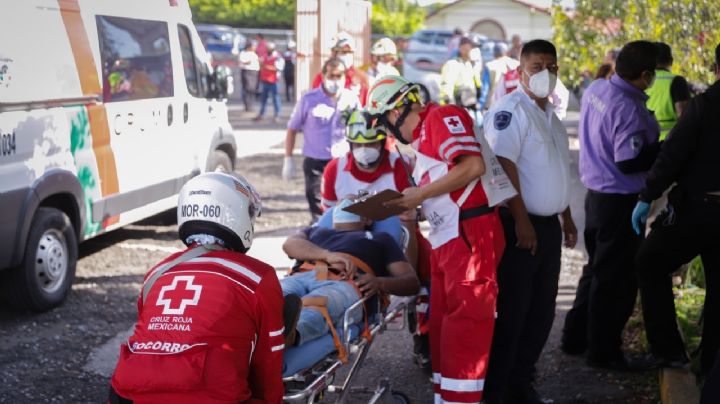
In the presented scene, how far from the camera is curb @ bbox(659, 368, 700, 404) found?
206 inches

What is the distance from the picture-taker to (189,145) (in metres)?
9.84

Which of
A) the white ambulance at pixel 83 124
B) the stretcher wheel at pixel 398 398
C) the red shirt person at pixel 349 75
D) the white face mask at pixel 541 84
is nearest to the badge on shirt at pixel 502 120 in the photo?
the white face mask at pixel 541 84

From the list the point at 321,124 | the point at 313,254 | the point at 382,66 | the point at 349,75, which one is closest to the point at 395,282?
the point at 313,254

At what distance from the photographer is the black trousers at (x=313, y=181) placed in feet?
29.4

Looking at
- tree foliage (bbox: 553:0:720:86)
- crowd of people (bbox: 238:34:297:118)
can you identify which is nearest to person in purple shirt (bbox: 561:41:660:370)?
tree foliage (bbox: 553:0:720:86)

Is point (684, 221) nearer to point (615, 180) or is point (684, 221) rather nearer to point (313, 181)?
point (615, 180)

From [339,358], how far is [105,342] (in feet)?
9.11

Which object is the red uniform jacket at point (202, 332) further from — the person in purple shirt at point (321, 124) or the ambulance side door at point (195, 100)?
the ambulance side door at point (195, 100)

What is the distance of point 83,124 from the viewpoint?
300 inches

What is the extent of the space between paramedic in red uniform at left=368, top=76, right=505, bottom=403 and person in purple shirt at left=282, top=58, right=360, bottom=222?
401cm

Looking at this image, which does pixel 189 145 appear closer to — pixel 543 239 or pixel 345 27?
pixel 543 239

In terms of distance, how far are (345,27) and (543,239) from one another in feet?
48.3

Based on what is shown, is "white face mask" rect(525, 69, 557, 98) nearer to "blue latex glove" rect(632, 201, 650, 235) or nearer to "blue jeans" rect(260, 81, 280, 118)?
"blue latex glove" rect(632, 201, 650, 235)

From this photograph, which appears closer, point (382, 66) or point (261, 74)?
point (382, 66)
